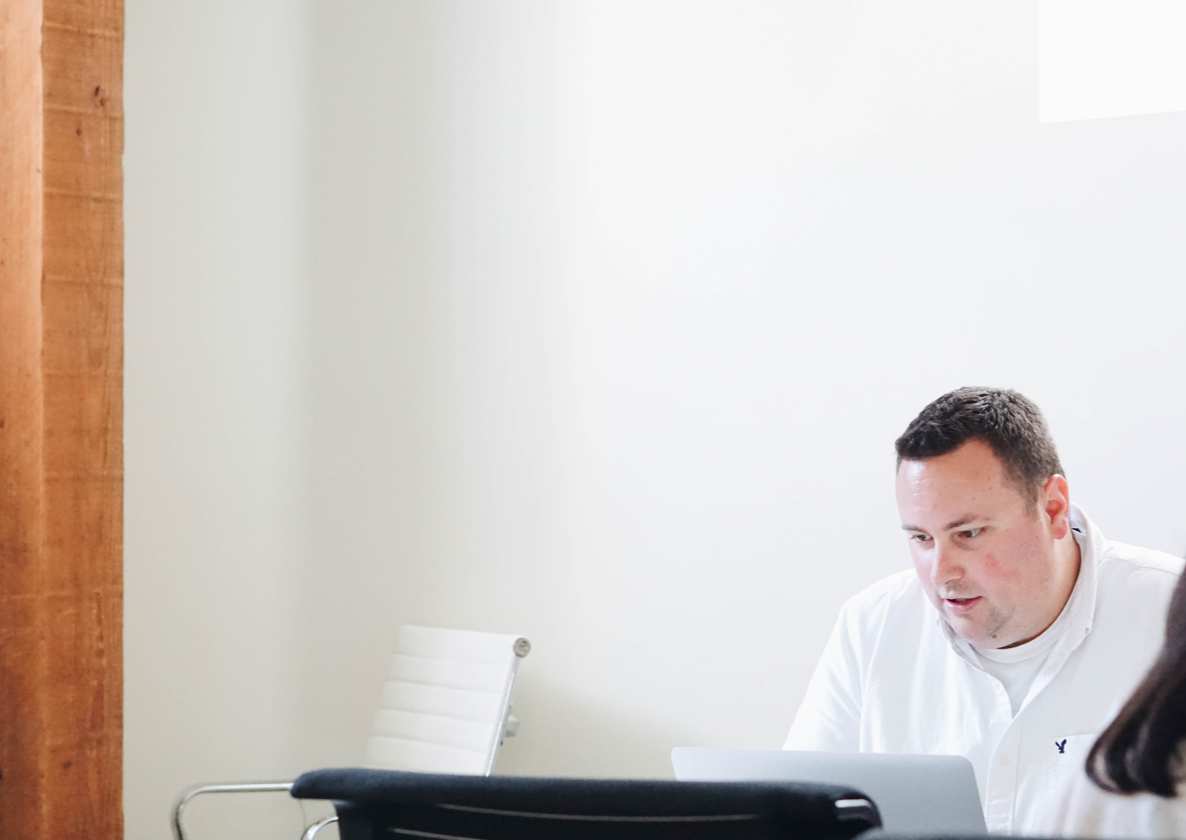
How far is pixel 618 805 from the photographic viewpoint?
0.88 m

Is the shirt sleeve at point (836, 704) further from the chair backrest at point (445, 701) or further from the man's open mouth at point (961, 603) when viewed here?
the chair backrest at point (445, 701)

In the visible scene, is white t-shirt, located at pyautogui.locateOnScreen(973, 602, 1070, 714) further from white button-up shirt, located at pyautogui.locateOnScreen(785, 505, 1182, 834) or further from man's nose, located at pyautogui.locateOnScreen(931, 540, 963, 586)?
man's nose, located at pyautogui.locateOnScreen(931, 540, 963, 586)

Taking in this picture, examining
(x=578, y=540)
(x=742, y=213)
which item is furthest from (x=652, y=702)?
(x=742, y=213)

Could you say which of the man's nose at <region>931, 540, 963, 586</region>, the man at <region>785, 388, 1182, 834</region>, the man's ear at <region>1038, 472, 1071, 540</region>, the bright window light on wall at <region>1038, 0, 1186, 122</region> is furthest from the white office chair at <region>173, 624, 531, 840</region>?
the bright window light on wall at <region>1038, 0, 1186, 122</region>

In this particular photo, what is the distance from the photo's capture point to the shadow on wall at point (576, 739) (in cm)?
261

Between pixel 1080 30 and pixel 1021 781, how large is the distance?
1395 millimetres

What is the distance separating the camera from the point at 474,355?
2.86 m

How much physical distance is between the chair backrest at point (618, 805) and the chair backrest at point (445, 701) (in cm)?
162

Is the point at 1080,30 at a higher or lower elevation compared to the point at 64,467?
higher

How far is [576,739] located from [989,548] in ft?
4.08

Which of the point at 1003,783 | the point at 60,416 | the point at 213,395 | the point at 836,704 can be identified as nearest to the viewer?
the point at 1003,783

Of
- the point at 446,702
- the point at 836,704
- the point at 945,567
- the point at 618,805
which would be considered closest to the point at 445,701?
the point at 446,702

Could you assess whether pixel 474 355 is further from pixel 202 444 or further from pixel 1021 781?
pixel 1021 781

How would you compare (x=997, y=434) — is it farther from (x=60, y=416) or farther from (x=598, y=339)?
(x=60, y=416)
